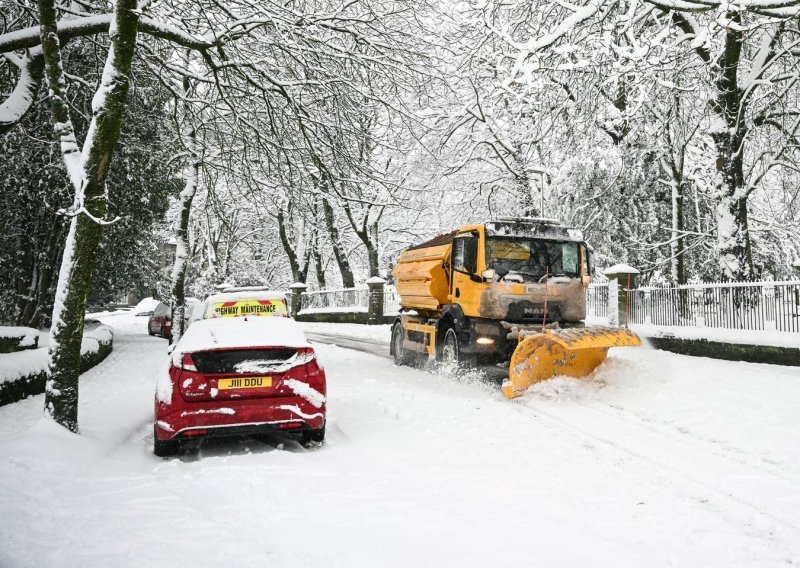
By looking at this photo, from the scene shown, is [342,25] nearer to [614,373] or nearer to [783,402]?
[614,373]

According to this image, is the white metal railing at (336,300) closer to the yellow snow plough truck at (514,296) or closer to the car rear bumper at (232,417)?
the yellow snow plough truck at (514,296)

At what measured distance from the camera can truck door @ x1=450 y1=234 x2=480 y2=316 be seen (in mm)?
10641

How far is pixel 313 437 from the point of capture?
669 cm

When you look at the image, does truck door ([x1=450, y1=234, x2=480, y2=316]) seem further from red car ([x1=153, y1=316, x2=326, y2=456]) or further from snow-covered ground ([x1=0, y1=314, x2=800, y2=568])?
red car ([x1=153, y1=316, x2=326, y2=456])

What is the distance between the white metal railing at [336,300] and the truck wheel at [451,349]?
17108 millimetres

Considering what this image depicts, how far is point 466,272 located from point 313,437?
4995mm

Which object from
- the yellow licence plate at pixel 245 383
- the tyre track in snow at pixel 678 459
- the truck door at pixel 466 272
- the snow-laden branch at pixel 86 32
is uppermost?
the snow-laden branch at pixel 86 32

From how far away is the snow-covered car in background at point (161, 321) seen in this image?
2394 cm

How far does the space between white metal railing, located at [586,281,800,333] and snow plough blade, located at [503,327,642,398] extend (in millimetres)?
3938

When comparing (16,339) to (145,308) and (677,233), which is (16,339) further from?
(145,308)

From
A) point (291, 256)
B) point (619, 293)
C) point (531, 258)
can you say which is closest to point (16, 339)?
point (531, 258)

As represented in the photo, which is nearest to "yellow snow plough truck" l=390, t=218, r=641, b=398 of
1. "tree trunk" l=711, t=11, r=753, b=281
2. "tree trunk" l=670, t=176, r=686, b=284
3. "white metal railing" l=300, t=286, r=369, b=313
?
"tree trunk" l=711, t=11, r=753, b=281

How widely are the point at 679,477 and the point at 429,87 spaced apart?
8.41 meters

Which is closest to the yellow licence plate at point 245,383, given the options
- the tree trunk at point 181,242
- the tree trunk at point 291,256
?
the tree trunk at point 181,242
